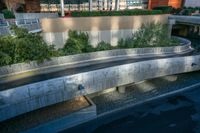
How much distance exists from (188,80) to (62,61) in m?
12.4

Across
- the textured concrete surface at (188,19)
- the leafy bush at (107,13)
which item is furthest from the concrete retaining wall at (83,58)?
the textured concrete surface at (188,19)

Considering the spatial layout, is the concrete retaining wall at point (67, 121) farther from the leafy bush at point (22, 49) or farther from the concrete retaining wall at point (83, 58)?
the leafy bush at point (22, 49)

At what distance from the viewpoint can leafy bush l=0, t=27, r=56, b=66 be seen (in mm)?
11875

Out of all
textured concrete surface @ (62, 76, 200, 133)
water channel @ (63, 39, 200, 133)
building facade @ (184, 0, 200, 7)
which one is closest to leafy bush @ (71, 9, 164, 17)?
water channel @ (63, 39, 200, 133)

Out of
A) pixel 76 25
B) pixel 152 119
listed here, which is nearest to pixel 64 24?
pixel 76 25

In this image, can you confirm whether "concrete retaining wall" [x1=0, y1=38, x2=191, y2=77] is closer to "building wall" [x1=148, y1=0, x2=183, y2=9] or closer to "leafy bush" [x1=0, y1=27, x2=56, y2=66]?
"leafy bush" [x1=0, y1=27, x2=56, y2=66]

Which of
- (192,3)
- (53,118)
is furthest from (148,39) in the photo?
(192,3)

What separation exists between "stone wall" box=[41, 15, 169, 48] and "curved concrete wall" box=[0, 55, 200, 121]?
854 centimetres

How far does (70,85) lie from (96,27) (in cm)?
1167

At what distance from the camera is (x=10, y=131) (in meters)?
10.3

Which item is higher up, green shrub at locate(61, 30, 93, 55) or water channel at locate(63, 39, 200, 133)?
green shrub at locate(61, 30, 93, 55)

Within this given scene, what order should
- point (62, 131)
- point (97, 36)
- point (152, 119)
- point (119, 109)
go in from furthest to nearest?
1. point (97, 36)
2. point (119, 109)
3. point (152, 119)
4. point (62, 131)

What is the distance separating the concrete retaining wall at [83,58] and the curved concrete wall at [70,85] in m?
3.12

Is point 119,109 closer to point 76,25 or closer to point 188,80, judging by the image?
point 188,80
